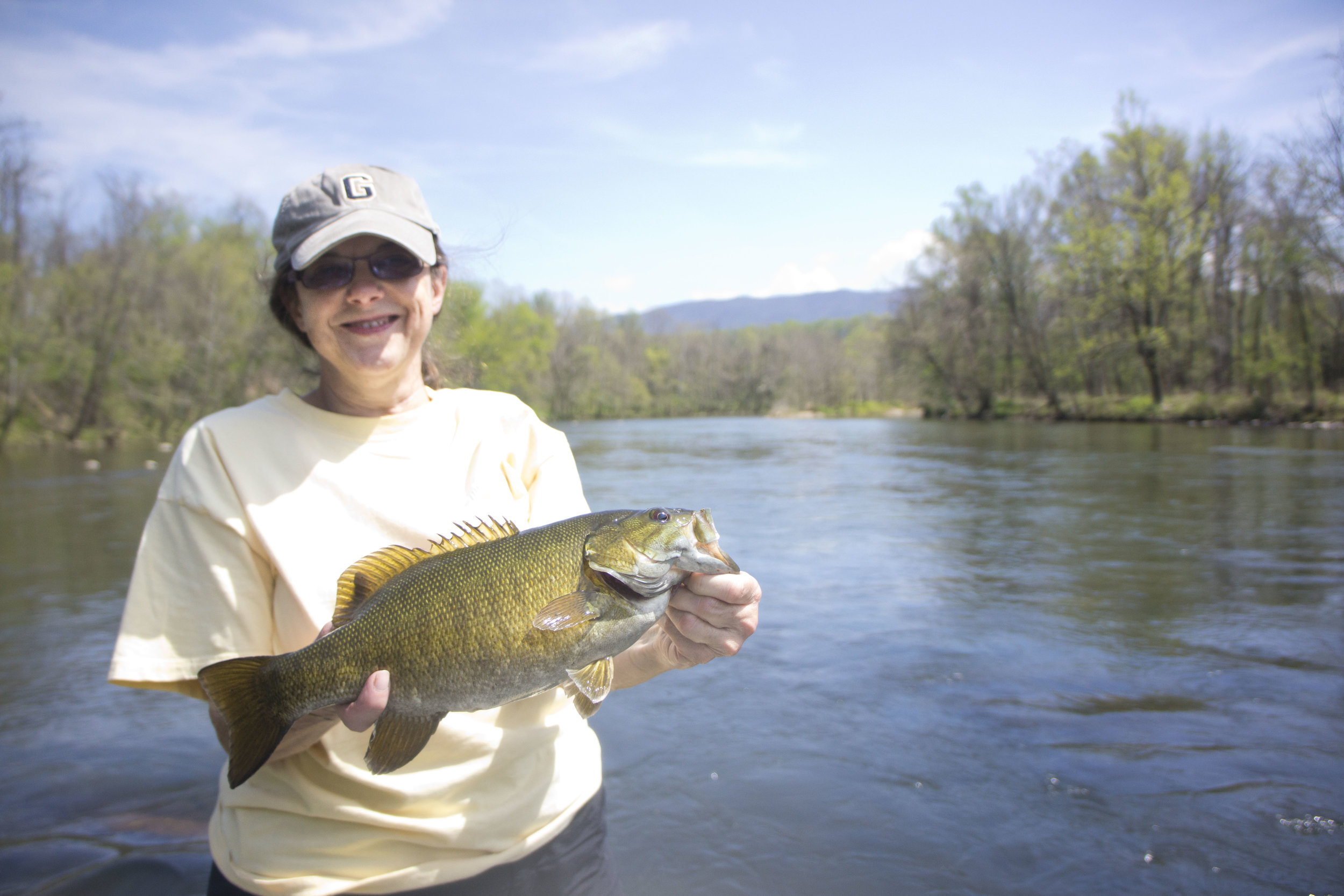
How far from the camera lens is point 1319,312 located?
36.3m

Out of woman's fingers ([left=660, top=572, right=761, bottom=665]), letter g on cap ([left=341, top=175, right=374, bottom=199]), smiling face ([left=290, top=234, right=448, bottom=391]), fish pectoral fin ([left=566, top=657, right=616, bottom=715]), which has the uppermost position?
letter g on cap ([left=341, top=175, right=374, bottom=199])

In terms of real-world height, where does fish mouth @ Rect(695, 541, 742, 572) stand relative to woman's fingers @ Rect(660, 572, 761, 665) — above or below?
above

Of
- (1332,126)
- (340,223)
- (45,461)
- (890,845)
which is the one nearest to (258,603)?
(340,223)

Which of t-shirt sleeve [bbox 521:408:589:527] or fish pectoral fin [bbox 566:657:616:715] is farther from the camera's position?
t-shirt sleeve [bbox 521:408:589:527]

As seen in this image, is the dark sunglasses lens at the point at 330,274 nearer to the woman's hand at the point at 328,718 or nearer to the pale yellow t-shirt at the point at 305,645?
the pale yellow t-shirt at the point at 305,645

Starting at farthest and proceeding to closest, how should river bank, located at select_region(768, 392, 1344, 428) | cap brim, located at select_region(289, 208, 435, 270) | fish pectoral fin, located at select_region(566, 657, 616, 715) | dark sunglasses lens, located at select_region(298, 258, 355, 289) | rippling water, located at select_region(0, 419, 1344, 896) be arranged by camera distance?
river bank, located at select_region(768, 392, 1344, 428), rippling water, located at select_region(0, 419, 1344, 896), dark sunglasses lens, located at select_region(298, 258, 355, 289), cap brim, located at select_region(289, 208, 435, 270), fish pectoral fin, located at select_region(566, 657, 616, 715)

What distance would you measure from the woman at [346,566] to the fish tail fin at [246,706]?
0.14 m

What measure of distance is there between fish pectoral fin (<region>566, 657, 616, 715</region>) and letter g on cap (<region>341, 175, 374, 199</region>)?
5.11 feet

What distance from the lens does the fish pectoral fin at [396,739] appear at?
1971mm

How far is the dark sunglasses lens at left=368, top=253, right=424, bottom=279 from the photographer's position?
99.5 inches

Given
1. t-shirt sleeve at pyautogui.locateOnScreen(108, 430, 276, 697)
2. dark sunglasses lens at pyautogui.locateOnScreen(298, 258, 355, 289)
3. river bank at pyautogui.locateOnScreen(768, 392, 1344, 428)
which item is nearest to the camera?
t-shirt sleeve at pyautogui.locateOnScreen(108, 430, 276, 697)

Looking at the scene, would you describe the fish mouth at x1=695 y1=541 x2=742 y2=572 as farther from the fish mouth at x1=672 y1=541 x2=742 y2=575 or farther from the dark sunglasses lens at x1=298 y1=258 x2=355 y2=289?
the dark sunglasses lens at x1=298 y1=258 x2=355 y2=289

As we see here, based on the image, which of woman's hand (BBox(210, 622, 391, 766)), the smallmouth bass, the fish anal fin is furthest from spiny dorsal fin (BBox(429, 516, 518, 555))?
the fish anal fin

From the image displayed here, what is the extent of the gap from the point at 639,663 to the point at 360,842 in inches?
36.3
